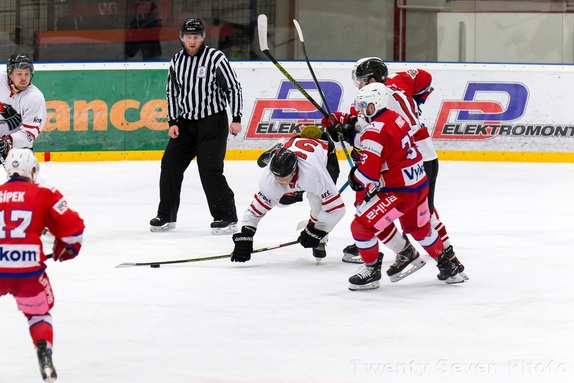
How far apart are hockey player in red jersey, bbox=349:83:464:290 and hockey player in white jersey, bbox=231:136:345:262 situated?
0.38 m

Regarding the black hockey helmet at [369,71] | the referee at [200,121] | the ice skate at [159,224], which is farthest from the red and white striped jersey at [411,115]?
the ice skate at [159,224]

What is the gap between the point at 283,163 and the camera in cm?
497

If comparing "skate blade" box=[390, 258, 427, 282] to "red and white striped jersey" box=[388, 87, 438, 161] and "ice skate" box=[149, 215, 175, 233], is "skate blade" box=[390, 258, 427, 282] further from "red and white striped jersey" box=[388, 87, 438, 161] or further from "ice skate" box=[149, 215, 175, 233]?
"ice skate" box=[149, 215, 175, 233]

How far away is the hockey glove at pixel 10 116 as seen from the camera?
6309 mm

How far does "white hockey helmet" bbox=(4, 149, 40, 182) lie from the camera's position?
336 centimetres

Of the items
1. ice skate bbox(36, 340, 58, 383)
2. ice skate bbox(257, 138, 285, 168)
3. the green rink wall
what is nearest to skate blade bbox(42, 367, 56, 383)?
ice skate bbox(36, 340, 58, 383)

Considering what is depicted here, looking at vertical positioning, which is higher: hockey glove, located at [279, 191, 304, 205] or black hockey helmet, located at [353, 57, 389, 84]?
black hockey helmet, located at [353, 57, 389, 84]

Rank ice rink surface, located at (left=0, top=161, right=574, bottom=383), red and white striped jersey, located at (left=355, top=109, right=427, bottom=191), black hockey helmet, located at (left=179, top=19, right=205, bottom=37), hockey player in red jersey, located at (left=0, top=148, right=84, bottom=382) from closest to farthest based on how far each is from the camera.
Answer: hockey player in red jersey, located at (left=0, top=148, right=84, bottom=382)
ice rink surface, located at (left=0, top=161, right=574, bottom=383)
red and white striped jersey, located at (left=355, top=109, right=427, bottom=191)
black hockey helmet, located at (left=179, top=19, right=205, bottom=37)

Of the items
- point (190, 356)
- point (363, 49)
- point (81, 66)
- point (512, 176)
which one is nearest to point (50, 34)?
point (81, 66)

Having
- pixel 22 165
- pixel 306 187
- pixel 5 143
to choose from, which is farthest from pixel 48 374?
pixel 5 143

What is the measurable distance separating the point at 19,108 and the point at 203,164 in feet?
3.62

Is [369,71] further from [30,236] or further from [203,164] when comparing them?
[30,236]

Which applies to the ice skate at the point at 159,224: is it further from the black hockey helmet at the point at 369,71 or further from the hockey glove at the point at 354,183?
the hockey glove at the point at 354,183

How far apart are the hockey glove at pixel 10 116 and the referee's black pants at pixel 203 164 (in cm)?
90
